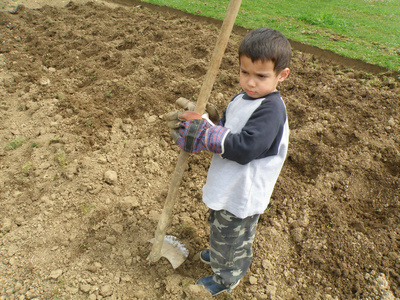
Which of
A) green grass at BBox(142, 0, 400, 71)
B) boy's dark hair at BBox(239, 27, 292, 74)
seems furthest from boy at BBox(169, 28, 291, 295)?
green grass at BBox(142, 0, 400, 71)

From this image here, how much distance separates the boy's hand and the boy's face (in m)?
0.29

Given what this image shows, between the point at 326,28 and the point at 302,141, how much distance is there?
4.99 metres

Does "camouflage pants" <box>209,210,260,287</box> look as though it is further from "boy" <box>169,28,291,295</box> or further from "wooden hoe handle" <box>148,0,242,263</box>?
"wooden hoe handle" <box>148,0,242,263</box>

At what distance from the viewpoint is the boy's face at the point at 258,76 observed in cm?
172

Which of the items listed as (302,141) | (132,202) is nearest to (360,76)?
(302,141)

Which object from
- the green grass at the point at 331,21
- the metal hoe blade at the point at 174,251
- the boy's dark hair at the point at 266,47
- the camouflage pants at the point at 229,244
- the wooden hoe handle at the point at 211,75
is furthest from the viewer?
→ the green grass at the point at 331,21

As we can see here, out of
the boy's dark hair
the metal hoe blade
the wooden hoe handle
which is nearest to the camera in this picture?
the boy's dark hair

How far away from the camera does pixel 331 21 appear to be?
791 centimetres

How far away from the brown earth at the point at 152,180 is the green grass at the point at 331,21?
1.07 meters

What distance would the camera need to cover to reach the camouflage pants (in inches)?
82.4

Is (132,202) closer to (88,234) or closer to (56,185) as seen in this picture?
(88,234)

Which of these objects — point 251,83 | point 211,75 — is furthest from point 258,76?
point 211,75

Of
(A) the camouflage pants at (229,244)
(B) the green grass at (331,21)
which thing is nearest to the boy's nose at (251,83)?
(A) the camouflage pants at (229,244)

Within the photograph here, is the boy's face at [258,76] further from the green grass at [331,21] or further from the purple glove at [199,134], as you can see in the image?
the green grass at [331,21]
